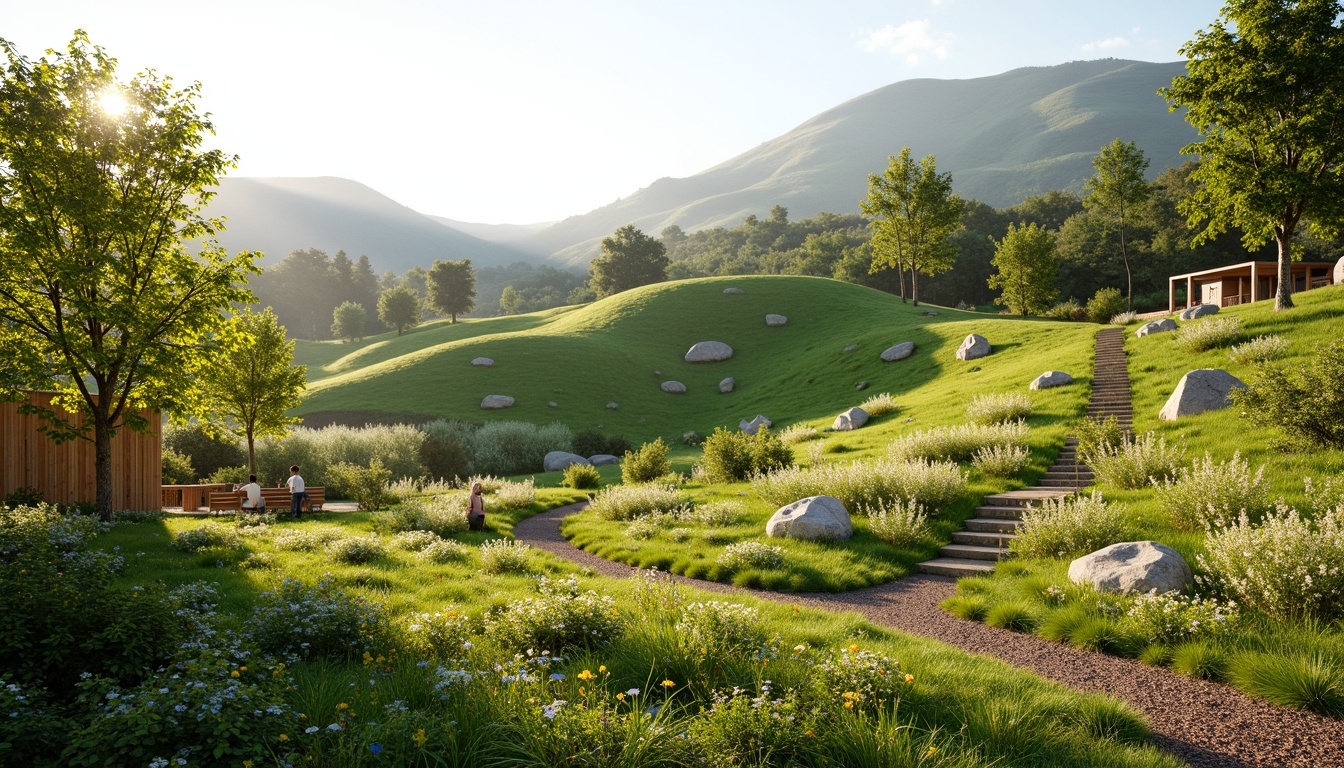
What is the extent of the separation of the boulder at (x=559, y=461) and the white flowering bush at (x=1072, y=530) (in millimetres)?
24761

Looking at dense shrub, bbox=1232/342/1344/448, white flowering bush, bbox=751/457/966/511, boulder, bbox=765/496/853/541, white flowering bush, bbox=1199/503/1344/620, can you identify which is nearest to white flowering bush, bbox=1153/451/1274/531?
white flowering bush, bbox=1199/503/1344/620

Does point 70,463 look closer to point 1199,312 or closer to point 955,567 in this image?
point 955,567

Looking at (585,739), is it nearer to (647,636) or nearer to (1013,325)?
(647,636)

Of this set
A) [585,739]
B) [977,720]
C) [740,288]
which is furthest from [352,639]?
[740,288]

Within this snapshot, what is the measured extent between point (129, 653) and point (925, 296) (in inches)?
3743

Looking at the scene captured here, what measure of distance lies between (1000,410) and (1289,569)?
45.6 feet

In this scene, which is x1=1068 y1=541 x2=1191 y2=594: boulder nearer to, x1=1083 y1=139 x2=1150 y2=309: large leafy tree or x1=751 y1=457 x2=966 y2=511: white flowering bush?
x1=751 y1=457 x2=966 y2=511: white flowering bush

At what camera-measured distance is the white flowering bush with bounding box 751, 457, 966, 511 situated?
537 inches

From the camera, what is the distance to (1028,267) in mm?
54938

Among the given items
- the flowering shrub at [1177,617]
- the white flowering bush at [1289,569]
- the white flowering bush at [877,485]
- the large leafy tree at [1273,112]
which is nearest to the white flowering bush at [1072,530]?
the white flowering bush at [1289,569]

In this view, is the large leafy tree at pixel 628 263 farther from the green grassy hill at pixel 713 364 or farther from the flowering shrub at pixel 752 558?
the flowering shrub at pixel 752 558

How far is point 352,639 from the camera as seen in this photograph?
22.4 ft

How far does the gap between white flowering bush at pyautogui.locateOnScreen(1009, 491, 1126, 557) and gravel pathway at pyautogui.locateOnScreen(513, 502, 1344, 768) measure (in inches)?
74.1

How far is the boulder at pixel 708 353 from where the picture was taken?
53812 mm
